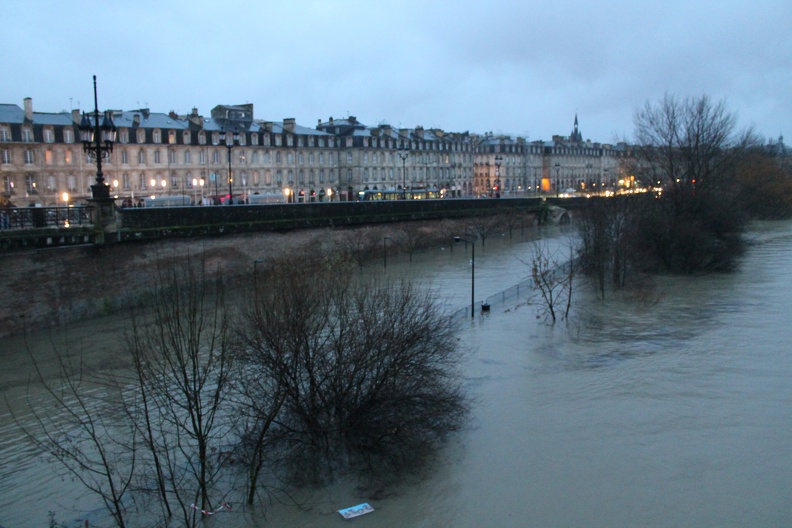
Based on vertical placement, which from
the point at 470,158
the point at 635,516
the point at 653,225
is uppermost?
the point at 470,158

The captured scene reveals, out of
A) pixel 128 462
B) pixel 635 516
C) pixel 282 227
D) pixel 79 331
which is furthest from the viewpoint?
pixel 282 227

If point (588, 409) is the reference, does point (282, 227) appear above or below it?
above

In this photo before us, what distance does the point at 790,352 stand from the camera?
21.1 metres

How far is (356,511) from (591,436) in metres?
5.69

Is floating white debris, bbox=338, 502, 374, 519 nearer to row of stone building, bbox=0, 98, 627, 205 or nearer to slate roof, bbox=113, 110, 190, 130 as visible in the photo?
row of stone building, bbox=0, 98, 627, 205

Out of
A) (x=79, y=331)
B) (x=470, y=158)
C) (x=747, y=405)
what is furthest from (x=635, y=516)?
(x=470, y=158)

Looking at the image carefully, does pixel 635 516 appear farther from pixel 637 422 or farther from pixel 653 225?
pixel 653 225

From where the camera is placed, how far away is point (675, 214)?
129ft

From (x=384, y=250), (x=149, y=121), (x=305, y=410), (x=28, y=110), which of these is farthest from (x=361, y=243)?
(x=305, y=410)

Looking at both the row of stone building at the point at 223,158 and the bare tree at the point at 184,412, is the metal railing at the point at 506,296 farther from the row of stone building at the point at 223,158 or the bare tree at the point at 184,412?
the bare tree at the point at 184,412

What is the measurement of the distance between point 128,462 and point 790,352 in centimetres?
1841

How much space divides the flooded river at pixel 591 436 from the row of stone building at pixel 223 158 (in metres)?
15.6

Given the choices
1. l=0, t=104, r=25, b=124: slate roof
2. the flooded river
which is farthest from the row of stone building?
the flooded river

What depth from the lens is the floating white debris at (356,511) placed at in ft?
38.6
